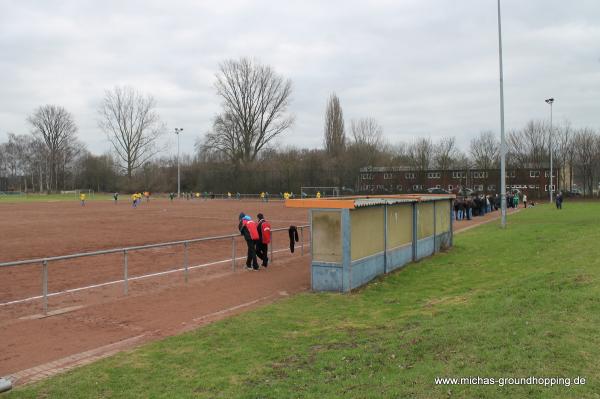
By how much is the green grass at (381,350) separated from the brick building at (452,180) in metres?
57.4

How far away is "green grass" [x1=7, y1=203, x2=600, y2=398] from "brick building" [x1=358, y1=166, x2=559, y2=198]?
2258 inches

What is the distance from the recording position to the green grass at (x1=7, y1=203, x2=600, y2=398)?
4.97 m

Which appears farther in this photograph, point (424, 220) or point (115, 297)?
point (424, 220)

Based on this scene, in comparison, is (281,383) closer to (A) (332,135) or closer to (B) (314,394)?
(B) (314,394)

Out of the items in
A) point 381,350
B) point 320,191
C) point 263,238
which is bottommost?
point 381,350

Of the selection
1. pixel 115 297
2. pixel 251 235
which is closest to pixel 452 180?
pixel 251 235

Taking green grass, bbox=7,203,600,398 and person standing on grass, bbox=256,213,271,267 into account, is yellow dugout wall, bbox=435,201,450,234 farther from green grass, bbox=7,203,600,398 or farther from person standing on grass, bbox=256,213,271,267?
green grass, bbox=7,203,600,398

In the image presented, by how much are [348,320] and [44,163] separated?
367 ft

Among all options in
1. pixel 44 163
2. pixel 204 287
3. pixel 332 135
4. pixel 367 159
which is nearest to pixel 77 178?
pixel 44 163

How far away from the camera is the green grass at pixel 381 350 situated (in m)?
4.97

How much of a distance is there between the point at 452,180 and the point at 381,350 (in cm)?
6860

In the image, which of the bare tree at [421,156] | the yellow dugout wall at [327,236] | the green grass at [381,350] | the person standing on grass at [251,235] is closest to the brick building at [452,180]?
the bare tree at [421,156]

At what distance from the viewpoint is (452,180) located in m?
71.4

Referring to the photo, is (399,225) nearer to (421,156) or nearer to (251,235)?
(251,235)
